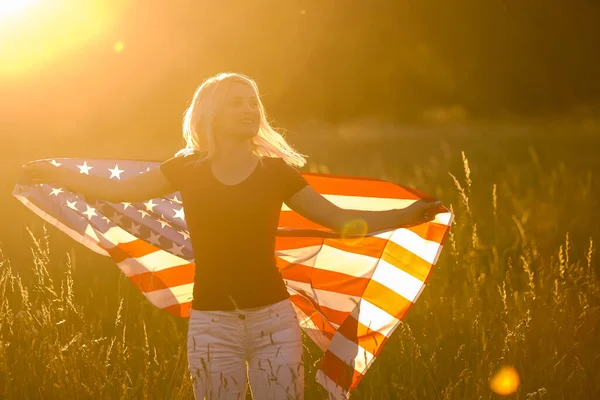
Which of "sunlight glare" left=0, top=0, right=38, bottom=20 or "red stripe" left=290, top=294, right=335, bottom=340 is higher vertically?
"sunlight glare" left=0, top=0, right=38, bottom=20


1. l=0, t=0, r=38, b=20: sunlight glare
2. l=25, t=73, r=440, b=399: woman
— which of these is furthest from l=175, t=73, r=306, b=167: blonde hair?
l=0, t=0, r=38, b=20: sunlight glare

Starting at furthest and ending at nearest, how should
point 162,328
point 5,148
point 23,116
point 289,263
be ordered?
point 23,116 < point 5,148 < point 162,328 < point 289,263

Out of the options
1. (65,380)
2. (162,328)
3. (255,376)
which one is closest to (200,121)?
(255,376)

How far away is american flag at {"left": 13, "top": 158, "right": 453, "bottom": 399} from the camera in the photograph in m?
4.01

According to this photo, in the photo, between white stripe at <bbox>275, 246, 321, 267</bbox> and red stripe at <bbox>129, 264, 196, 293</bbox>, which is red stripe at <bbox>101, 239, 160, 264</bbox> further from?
white stripe at <bbox>275, 246, 321, 267</bbox>

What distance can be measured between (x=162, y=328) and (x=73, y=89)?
38.2m

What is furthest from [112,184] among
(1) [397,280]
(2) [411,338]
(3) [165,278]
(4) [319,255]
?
(2) [411,338]

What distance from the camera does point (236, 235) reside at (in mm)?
3264

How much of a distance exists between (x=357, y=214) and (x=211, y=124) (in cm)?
84

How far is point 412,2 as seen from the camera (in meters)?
41.0

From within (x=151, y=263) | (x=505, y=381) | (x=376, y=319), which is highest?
(x=151, y=263)

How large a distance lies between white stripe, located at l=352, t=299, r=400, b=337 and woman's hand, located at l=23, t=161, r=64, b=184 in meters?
1.82

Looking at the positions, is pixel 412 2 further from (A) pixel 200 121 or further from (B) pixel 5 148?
(A) pixel 200 121

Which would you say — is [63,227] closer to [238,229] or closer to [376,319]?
[238,229]
